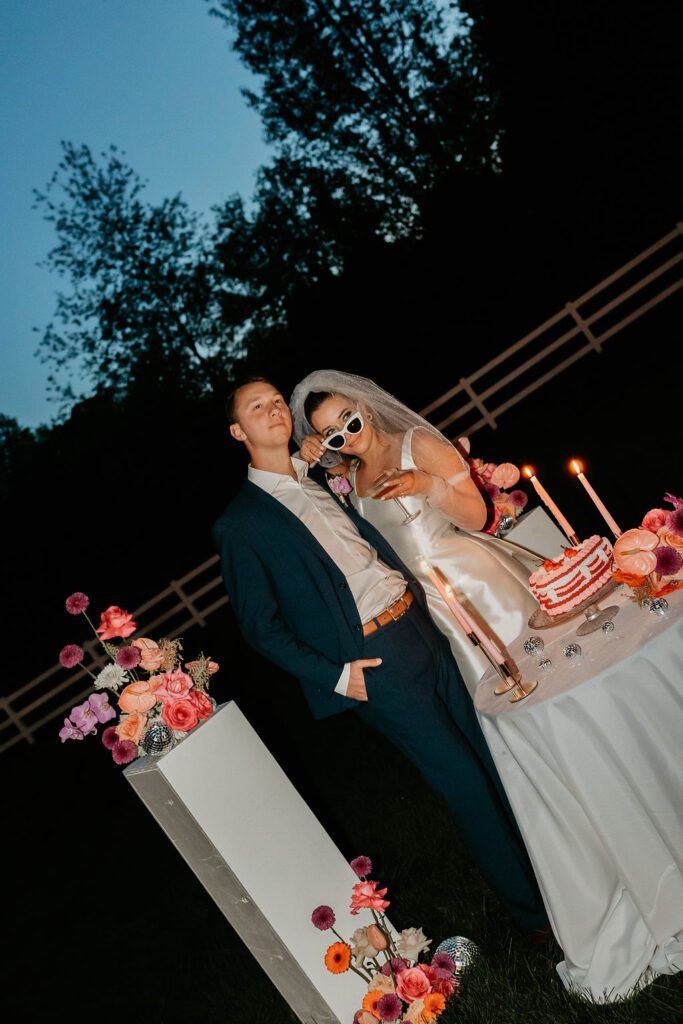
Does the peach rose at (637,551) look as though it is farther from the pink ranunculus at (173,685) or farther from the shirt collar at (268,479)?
the pink ranunculus at (173,685)

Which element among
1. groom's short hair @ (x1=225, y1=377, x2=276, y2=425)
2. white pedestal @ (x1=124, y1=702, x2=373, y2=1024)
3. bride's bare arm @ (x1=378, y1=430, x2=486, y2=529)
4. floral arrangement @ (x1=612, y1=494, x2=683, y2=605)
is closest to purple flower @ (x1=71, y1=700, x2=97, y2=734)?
white pedestal @ (x1=124, y1=702, x2=373, y2=1024)

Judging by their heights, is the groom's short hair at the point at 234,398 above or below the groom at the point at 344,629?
above

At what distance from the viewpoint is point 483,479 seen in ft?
12.9

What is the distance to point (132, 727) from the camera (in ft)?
9.02

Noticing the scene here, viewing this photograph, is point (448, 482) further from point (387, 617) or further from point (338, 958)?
point (338, 958)

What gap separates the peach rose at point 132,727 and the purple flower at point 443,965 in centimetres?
125

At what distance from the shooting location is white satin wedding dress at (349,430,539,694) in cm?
312

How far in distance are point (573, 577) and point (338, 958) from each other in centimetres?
145

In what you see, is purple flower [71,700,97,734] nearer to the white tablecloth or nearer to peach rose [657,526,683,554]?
the white tablecloth

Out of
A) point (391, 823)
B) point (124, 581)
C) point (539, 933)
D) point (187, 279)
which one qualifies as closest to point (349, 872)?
point (539, 933)

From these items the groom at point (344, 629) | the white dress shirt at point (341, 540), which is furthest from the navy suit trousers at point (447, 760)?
the white dress shirt at point (341, 540)

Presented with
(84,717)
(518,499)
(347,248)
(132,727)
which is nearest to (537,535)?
(518,499)

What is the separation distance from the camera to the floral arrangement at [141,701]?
2703 millimetres

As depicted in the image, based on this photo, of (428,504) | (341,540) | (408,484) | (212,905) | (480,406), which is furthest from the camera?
(480,406)
